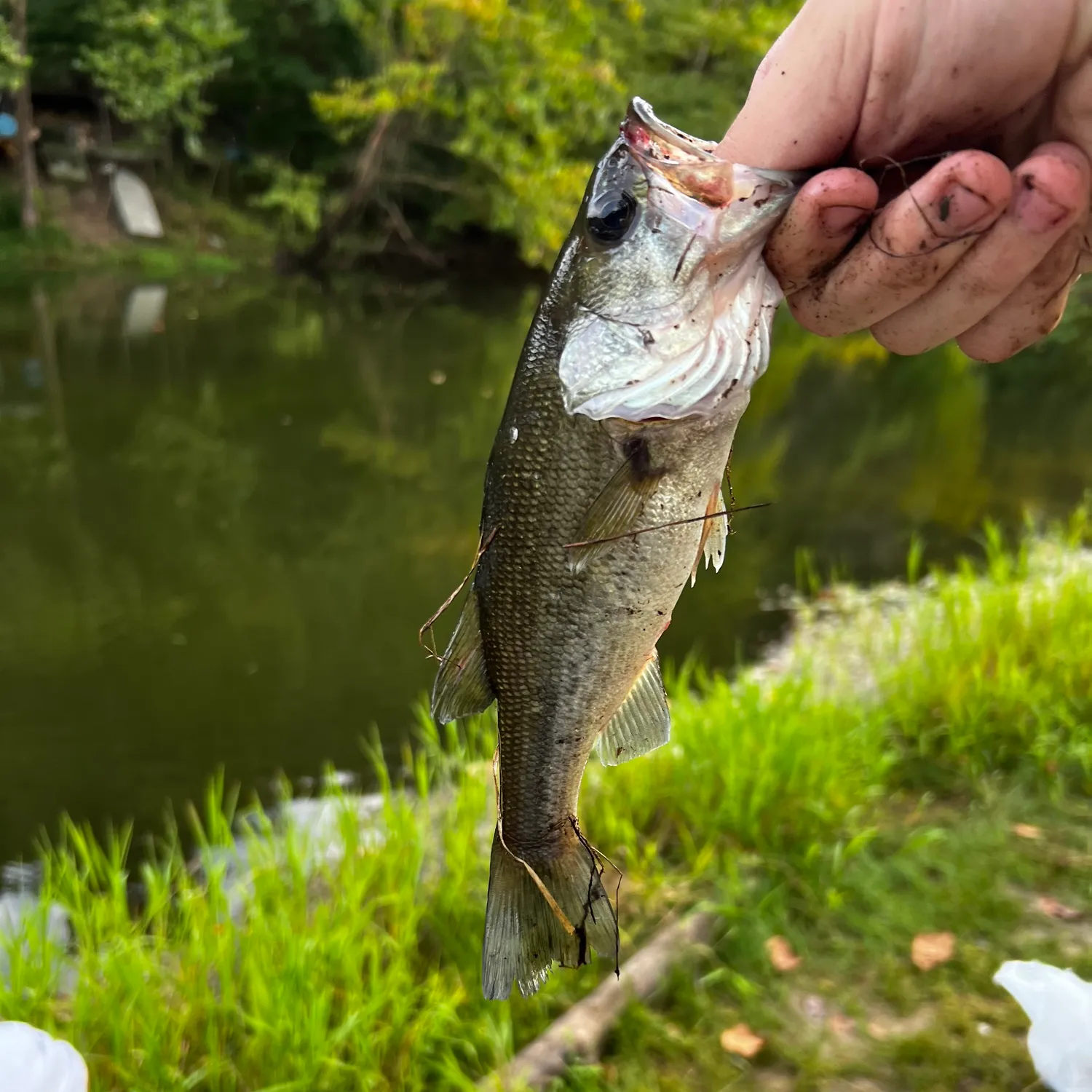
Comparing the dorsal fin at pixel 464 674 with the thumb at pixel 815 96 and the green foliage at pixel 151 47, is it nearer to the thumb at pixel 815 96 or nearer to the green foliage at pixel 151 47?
the thumb at pixel 815 96

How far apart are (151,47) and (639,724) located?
24716mm

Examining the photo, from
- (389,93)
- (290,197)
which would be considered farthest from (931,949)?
(290,197)

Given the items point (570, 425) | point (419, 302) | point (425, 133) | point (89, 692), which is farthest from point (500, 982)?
point (425, 133)

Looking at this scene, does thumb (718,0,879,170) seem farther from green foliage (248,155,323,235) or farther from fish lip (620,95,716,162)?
green foliage (248,155,323,235)

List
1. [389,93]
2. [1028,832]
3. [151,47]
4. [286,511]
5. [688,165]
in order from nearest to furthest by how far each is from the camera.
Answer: [688,165] < [1028,832] < [286,511] < [389,93] < [151,47]

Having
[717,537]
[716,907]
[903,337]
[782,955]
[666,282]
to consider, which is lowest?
[782,955]

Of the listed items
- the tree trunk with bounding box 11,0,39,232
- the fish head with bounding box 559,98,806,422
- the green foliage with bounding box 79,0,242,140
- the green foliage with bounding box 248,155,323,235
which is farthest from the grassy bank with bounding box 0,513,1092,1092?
the green foliage with bounding box 248,155,323,235

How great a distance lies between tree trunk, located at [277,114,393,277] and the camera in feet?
74.2

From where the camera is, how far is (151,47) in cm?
2148

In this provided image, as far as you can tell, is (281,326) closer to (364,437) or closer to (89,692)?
(364,437)

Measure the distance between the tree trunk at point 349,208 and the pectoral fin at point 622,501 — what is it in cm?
2263

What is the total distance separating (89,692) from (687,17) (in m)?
26.9

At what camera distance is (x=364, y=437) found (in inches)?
407

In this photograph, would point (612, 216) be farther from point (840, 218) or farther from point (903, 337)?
point (903, 337)
